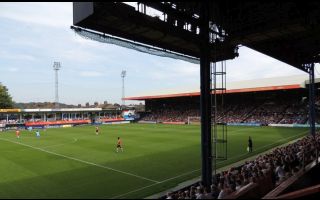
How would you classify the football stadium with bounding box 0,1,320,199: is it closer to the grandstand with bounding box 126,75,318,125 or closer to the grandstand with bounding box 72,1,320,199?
the grandstand with bounding box 72,1,320,199

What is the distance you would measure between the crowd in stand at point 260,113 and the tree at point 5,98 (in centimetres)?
4293

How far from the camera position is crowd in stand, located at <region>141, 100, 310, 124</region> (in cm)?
5294

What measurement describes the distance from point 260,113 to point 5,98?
67574 mm

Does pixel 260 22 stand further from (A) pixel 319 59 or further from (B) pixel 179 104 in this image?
(B) pixel 179 104

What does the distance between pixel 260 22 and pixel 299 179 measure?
6.35 m

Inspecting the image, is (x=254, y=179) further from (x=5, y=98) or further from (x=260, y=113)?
(x=5, y=98)

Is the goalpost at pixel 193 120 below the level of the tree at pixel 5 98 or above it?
below

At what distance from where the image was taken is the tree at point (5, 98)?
8606cm

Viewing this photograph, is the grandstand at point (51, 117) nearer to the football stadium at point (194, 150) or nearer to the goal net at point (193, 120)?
the goal net at point (193, 120)

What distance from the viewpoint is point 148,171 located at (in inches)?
737

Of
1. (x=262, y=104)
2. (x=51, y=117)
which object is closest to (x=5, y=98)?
(x=51, y=117)

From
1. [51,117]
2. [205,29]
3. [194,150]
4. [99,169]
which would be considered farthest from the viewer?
[51,117]

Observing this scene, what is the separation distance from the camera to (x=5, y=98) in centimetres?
8712

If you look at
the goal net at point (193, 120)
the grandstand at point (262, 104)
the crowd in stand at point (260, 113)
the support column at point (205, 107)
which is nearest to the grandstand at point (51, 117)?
the crowd in stand at point (260, 113)
